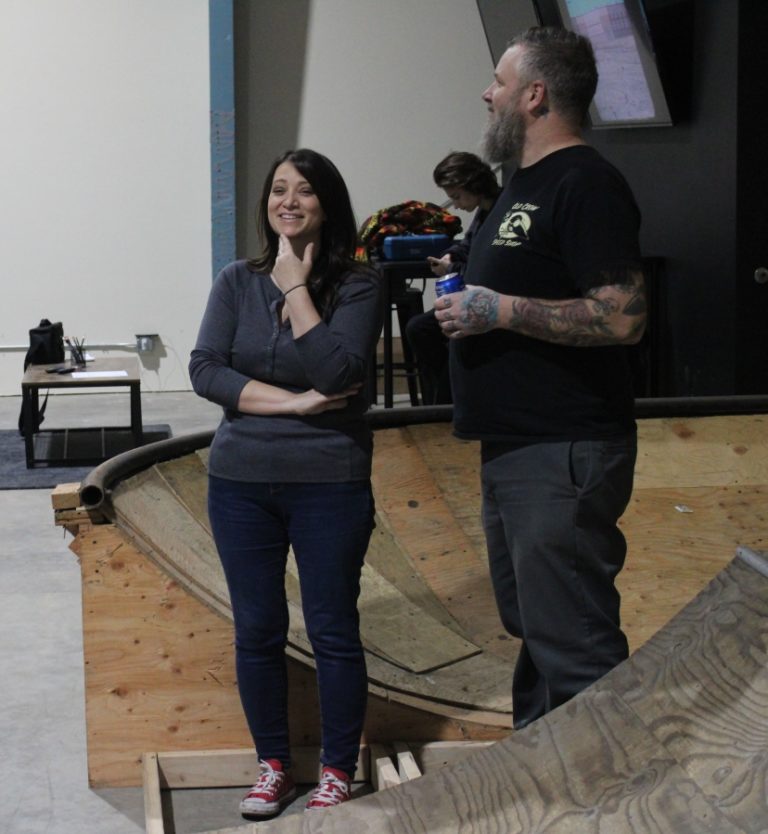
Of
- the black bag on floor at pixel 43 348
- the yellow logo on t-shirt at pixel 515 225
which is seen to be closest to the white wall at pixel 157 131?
the black bag on floor at pixel 43 348

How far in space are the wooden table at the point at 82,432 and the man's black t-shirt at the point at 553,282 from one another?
5038 millimetres

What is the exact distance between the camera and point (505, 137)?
8.28ft

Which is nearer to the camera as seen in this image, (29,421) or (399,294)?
(399,294)

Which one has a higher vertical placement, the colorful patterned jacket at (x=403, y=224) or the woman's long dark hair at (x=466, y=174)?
the woman's long dark hair at (x=466, y=174)

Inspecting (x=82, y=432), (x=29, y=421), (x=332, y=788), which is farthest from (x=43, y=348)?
(x=332, y=788)

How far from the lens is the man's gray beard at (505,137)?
2.51 metres

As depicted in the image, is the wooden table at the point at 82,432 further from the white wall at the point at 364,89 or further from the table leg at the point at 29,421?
the white wall at the point at 364,89

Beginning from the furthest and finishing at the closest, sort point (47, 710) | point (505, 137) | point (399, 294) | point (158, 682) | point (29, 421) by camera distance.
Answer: point (29, 421) < point (399, 294) < point (47, 710) < point (158, 682) < point (505, 137)

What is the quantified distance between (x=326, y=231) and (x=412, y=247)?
4.17m

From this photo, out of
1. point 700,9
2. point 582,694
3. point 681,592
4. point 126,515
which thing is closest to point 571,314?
point 582,694

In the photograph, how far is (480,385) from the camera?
2.53 m

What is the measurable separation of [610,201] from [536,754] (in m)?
1.01

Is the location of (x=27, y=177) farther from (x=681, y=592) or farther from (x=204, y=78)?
(x=681, y=592)

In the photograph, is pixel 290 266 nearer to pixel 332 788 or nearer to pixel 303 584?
pixel 303 584
